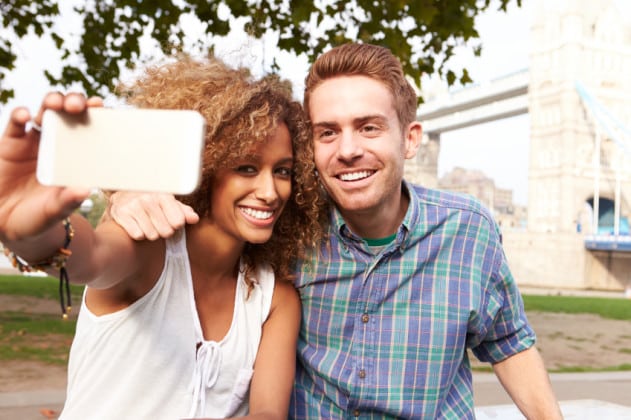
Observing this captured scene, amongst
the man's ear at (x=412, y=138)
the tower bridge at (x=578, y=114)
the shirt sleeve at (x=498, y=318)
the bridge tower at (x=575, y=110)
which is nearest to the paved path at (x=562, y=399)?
the shirt sleeve at (x=498, y=318)

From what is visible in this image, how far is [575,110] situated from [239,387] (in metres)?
49.0

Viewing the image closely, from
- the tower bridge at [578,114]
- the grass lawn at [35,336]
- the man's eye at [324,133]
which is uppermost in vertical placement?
the tower bridge at [578,114]

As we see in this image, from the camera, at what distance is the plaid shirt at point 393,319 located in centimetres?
202

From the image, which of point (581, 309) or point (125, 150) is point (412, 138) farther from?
point (581, 309)

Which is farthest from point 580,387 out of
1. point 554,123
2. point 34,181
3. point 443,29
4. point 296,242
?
point 554,123

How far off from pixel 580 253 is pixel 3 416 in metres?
36.6

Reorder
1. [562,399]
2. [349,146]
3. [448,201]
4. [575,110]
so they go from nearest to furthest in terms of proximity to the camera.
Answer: [349,146]
[448,201]
[562,399]
[575,110]

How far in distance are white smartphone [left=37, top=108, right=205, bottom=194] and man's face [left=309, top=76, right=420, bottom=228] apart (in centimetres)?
108

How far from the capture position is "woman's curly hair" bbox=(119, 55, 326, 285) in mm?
1687

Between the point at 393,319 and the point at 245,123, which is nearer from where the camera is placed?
the point at 245,123

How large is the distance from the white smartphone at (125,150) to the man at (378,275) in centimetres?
107

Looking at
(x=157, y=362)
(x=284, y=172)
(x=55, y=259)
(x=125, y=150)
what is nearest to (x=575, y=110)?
(x=284, y=172)

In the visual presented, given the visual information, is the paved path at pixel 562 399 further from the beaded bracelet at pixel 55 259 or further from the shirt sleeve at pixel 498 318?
the beaded bracelet at pixel 55 259

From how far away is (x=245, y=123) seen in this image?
1.70 meters
